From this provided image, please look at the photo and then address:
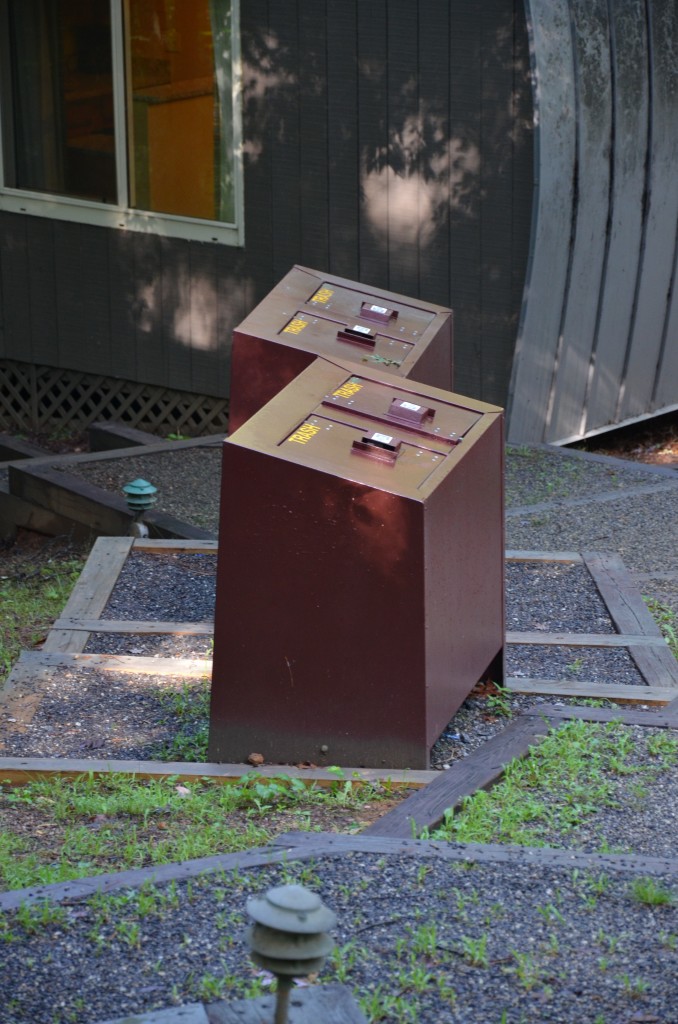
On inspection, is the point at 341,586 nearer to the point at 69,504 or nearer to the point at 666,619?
→ the point at 666,619

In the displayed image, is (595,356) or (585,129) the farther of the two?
(595,356)

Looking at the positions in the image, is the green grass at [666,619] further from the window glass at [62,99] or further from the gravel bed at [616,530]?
the window glass at [62,99]

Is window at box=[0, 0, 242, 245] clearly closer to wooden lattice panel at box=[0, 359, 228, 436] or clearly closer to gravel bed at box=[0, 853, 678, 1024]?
wooden lattice panel at box=[0, 359, 228, 436]

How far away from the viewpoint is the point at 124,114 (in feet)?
33.8

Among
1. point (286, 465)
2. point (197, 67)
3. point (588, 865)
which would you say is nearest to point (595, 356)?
point (197, 67)

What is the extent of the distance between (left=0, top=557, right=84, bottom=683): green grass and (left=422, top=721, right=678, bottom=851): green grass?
261 centimetres

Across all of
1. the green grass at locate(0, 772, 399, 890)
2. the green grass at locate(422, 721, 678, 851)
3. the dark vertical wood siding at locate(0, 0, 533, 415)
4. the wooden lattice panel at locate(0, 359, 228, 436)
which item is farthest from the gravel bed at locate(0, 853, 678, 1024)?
the wooden lattice panel at locate(0, 359, 228, 436)

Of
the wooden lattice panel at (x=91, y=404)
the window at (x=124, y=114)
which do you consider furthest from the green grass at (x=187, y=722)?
the window at (x=124, y=114)

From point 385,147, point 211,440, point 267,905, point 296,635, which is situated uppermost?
point 385,147

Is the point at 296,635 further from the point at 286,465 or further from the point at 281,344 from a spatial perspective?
the point at 281,344

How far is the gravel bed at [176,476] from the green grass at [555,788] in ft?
12.2

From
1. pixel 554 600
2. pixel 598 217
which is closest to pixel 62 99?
pixel 598 217

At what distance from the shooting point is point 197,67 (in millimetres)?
9984

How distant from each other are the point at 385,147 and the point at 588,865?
670cm
